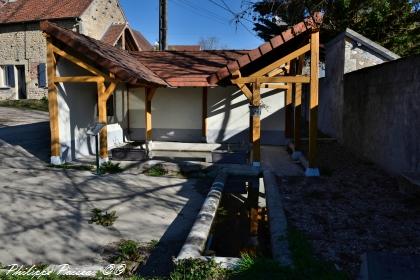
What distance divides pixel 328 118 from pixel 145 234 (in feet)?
37.6

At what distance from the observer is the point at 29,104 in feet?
68.4

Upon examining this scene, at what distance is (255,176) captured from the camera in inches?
353

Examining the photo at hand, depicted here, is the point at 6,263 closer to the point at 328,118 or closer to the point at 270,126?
the point at 270,126

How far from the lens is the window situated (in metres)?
22.5

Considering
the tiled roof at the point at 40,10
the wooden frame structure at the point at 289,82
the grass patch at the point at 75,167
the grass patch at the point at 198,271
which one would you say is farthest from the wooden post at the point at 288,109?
the tiled roof at the point at 40,10

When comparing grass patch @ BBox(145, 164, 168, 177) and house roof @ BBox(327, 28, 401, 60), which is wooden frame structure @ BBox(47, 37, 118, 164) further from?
house roof @ BBox(327, 28, 401, 60)

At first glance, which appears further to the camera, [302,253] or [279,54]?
[279,54]

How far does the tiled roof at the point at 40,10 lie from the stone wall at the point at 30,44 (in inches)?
14.8

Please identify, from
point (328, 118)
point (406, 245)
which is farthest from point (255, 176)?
point (328, 118)

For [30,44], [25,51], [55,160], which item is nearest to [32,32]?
[30,44]

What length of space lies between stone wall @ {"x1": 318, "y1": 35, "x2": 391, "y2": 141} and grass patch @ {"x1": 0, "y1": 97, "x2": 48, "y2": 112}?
14609 mm

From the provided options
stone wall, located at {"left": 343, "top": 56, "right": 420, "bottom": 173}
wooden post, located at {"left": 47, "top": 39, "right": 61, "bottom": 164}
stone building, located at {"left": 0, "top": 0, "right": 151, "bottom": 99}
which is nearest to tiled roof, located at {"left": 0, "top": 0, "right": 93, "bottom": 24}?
stone building, located at {"left": 0, "top": 0, "right": 151, "bottom": 99}

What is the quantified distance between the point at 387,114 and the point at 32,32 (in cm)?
1990

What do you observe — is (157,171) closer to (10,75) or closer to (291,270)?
(291,270)
